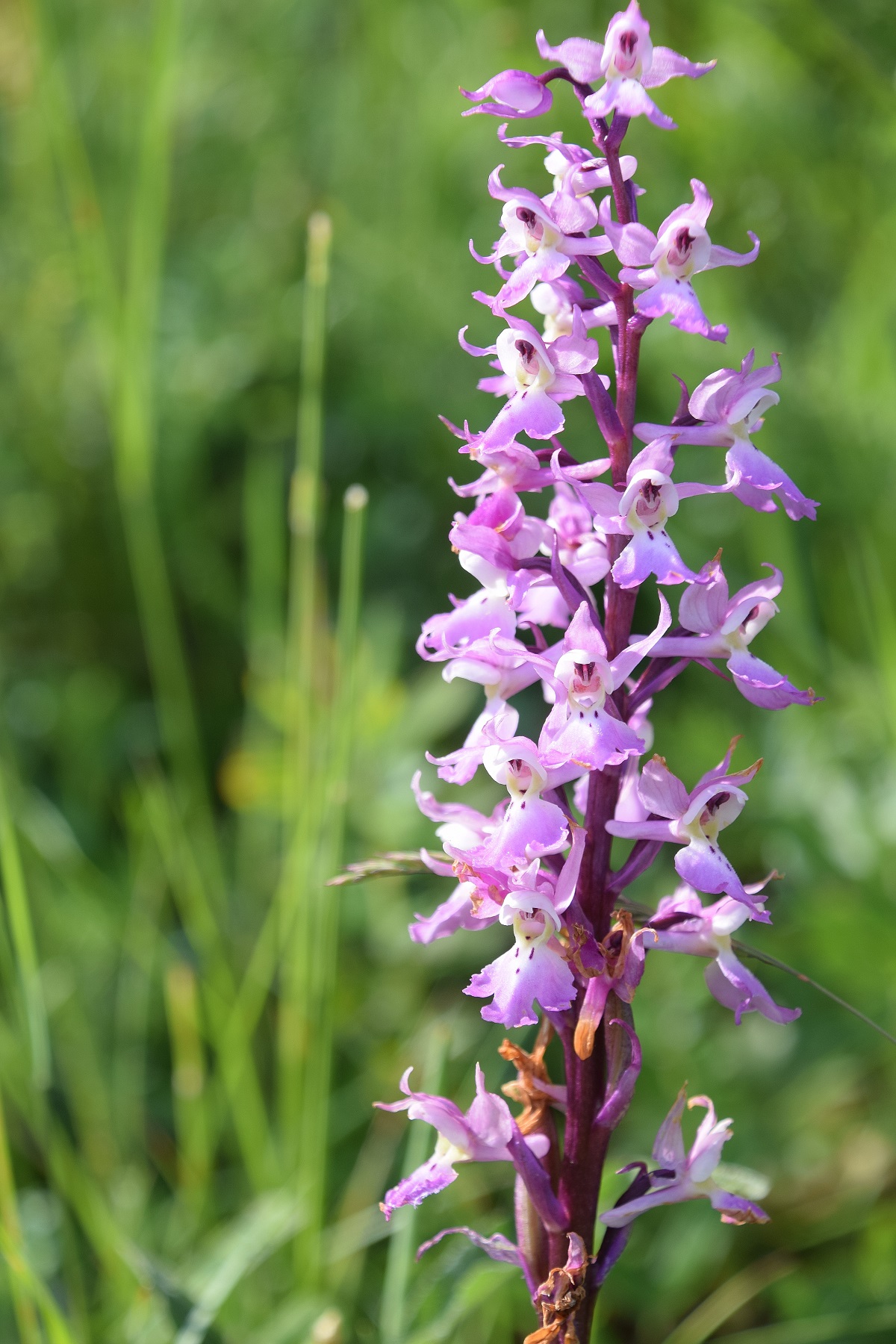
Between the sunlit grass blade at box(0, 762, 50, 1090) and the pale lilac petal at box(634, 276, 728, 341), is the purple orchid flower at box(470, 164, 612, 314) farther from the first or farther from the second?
the sunlit grass blade at box(0, 762, 50, 1090)

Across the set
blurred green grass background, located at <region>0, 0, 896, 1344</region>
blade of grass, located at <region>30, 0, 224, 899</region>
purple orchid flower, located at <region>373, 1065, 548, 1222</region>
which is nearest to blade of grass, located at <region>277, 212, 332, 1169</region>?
blurred green grass background, located at <region>0, 0, 896, 1344</region>

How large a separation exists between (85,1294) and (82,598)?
1417mm

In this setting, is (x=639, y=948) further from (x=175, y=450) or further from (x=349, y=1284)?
(x=175, y=450)

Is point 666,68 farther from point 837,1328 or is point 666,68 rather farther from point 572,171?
point 837,1328

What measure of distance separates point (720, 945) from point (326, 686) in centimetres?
133

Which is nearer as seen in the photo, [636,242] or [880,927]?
[636,242]

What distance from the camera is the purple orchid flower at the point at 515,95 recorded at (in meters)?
0.81

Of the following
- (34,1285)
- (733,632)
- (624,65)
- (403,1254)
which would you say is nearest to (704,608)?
(733,632)

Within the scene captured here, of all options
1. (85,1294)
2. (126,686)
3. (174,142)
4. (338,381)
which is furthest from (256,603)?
(174,142)

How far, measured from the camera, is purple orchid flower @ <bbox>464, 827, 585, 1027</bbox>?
2.52ft

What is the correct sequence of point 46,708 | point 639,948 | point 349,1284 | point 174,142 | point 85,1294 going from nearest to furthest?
point 639,948, point 349,1284, point 85,1294, point 46,708, point 174,142

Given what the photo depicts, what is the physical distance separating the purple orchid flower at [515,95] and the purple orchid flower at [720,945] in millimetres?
554

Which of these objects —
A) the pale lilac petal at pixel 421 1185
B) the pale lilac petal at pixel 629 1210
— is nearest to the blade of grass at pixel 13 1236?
Answer: the pale lilac petal at pixel 421 1185

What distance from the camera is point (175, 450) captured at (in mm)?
2668
